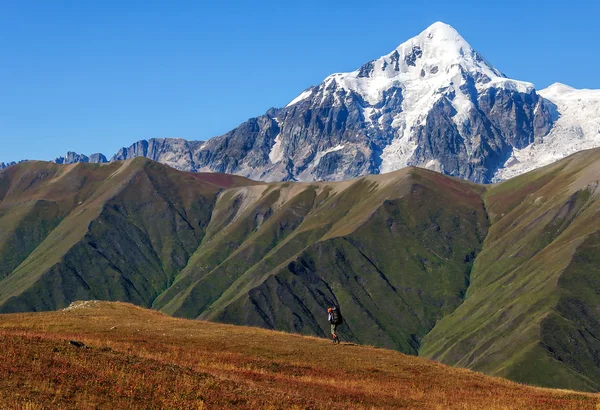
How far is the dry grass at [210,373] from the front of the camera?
119ft

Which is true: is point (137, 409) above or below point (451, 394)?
above

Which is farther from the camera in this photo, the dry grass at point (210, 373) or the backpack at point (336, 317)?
the backpack at point (336, 317)

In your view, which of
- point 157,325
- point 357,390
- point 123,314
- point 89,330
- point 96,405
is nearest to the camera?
point 96,405

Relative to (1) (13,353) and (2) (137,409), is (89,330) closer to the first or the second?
(1) (13,353)

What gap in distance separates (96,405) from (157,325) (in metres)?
35.0

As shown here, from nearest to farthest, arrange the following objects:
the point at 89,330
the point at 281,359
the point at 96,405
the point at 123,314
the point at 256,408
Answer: the point at 96,405, the point at 256,408, the point at 281,359, the point at 89,330, the point at 123,314

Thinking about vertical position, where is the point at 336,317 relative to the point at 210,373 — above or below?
above

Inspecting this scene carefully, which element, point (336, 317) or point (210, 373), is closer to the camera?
point (210, 373)

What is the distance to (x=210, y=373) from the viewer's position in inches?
1743

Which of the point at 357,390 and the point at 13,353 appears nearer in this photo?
the point at 13,353

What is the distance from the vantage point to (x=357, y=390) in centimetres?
4719

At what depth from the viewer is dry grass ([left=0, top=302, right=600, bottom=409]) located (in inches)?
1425

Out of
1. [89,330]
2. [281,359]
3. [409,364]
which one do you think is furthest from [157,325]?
[409,364]

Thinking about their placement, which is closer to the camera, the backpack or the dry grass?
the dry grass
